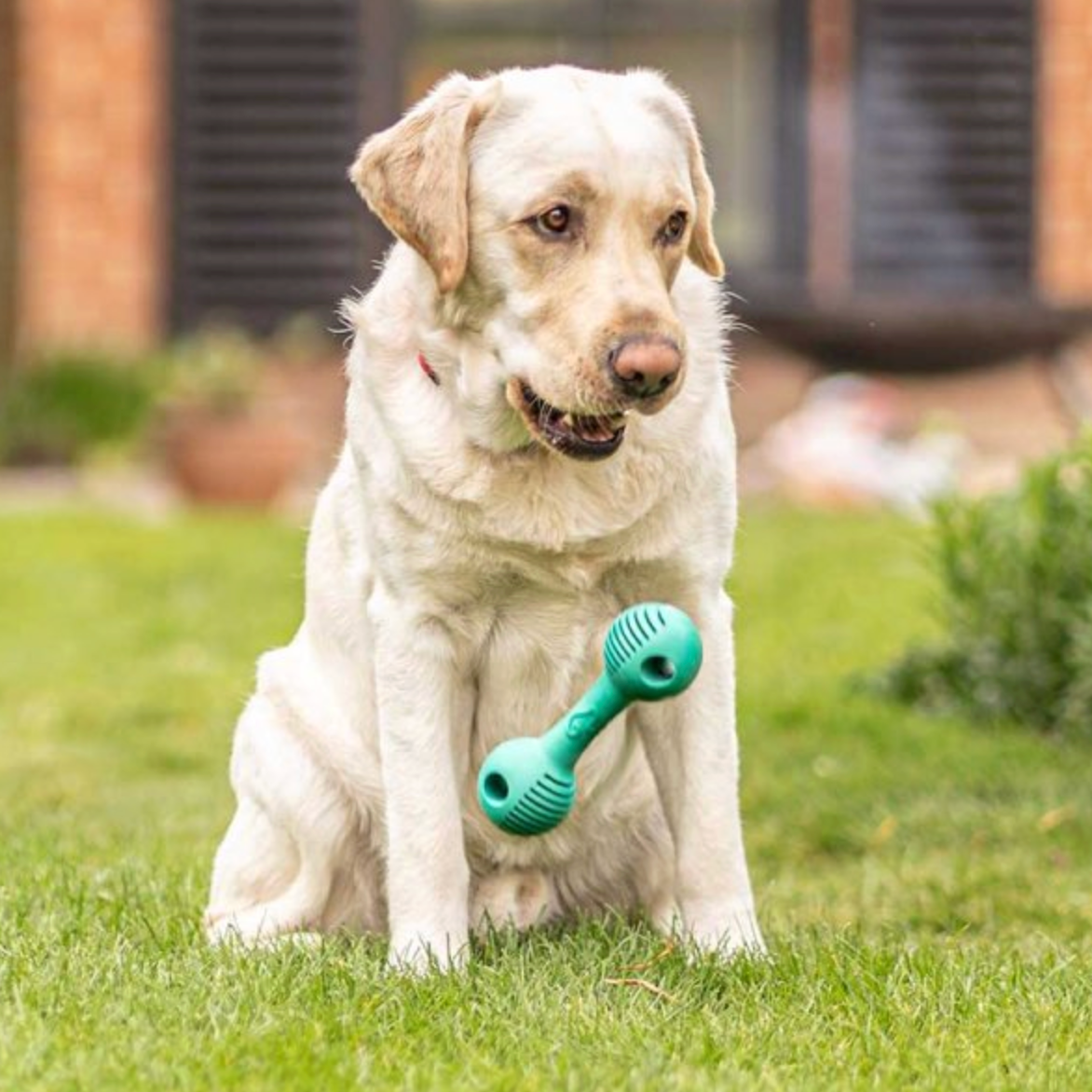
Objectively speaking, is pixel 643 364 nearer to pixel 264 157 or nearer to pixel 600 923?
pixel 600 923

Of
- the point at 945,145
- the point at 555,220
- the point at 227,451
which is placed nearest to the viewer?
the point at 555,220

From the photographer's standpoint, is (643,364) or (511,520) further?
(511,520)

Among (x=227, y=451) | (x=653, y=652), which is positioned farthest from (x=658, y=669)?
(x=227, y=451)

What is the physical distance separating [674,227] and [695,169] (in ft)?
0.56

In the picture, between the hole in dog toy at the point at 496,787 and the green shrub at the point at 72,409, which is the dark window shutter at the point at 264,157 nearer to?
the green shrub at the point at 72,409

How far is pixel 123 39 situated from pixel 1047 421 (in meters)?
5.34

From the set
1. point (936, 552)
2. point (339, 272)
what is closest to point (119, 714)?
point (936, 552)

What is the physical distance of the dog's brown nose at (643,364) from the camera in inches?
123

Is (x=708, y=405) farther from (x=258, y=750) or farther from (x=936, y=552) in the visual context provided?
(x=936, y=552)

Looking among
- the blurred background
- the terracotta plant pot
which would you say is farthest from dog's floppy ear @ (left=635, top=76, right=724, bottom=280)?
the blurred background

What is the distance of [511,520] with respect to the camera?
10.9 feet

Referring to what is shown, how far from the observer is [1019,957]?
3.64 m

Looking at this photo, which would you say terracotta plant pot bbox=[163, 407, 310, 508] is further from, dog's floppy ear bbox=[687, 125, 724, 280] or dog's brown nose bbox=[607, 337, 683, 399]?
dog's brown nose bbox=[607, 337, 683, 399]

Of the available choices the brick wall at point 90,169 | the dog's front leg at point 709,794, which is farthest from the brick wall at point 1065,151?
the dog's front leg at point 709,794
